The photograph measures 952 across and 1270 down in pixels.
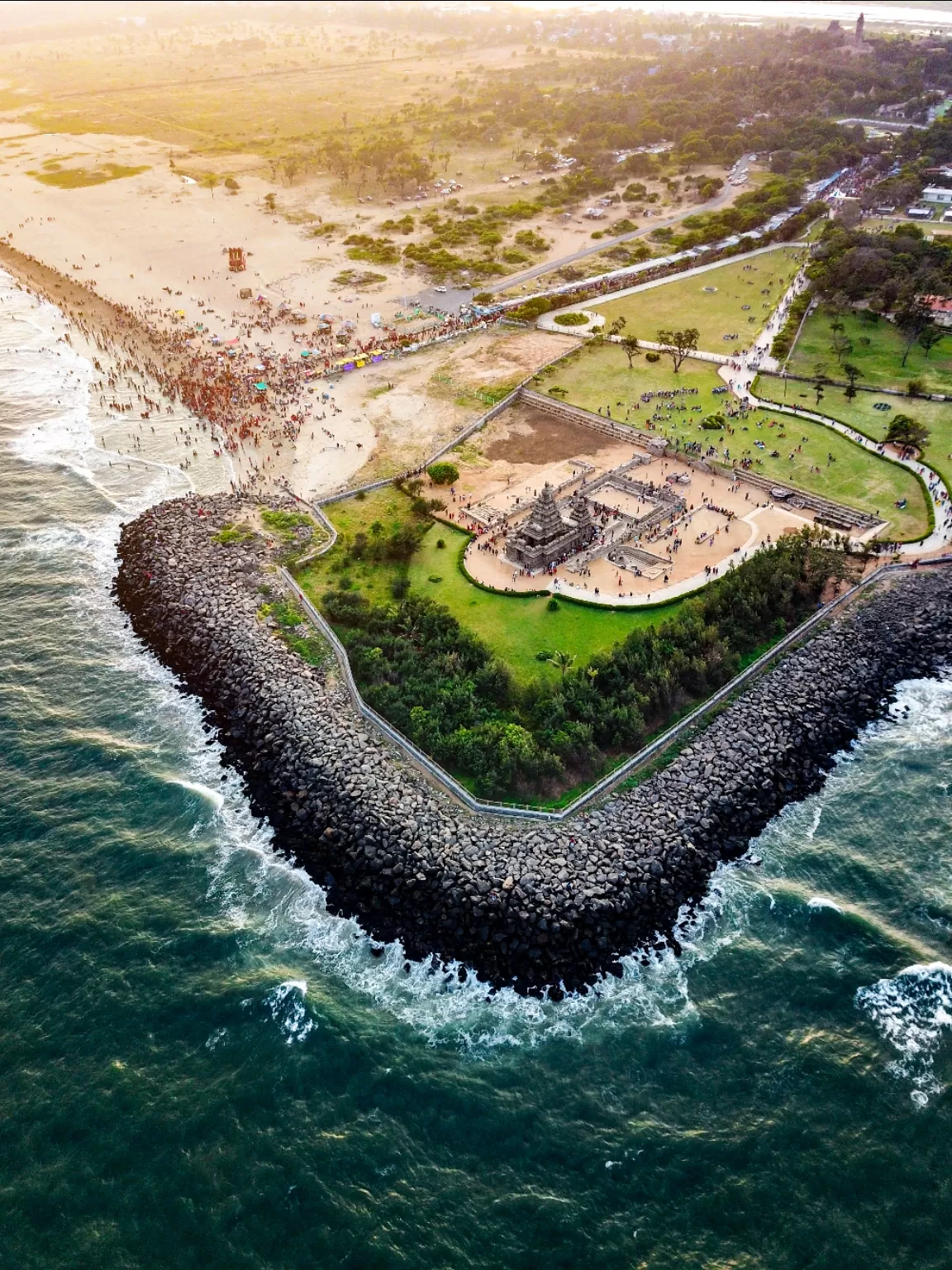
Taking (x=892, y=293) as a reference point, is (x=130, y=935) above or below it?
below

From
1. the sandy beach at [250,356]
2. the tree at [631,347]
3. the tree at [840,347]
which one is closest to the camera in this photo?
the sandy beach at [250,356]

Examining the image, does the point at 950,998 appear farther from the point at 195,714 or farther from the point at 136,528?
the point at 136,528

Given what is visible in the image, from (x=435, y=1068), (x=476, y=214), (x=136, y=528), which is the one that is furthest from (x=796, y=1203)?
(x=476, y=214)

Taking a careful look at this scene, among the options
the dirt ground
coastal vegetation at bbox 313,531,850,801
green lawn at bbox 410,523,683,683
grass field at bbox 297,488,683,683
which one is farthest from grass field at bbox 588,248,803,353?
green lawn at bbox 410,523,683,683

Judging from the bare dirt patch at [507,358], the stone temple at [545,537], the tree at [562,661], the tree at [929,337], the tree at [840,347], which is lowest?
the tree at [562,661]

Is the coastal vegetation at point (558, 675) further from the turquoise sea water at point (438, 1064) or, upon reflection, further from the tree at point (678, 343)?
the tree at point (678, 343)

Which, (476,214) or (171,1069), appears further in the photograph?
(476,214)

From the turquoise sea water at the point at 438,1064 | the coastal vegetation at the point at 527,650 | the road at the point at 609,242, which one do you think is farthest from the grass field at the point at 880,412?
the road at the point at 609,242
